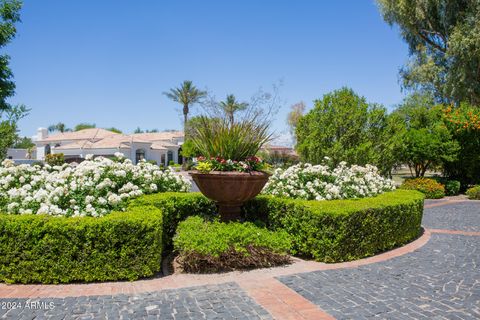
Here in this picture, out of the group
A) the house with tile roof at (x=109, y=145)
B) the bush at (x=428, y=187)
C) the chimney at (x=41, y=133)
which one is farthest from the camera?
the chimney at (x=41, y=133)

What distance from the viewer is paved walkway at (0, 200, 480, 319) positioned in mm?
3891

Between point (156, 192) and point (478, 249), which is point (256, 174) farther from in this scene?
point (478, 249)

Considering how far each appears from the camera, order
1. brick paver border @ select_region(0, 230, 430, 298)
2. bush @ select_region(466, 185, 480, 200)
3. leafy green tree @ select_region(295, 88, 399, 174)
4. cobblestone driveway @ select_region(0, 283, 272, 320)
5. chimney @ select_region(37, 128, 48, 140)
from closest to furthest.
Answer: cobblestone driveway @ select_region(0, 283, 272, 320) < brick paver border @ select_region(0, 230, 430, 298) < leafy green tree @ select_region(295, 88, 399, 174) < bush @ select_region(466, 185, 480, 200) < chimney @ select_region(37, 128, 48, 140)

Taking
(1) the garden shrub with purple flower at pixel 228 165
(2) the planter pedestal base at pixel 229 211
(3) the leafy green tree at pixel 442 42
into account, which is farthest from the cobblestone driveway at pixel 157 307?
(3) the leafy green tree at pixel 442 42

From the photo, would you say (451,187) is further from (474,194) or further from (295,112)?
(295,112)

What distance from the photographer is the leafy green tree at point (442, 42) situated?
18.4 meters

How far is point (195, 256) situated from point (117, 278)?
43.2 inches

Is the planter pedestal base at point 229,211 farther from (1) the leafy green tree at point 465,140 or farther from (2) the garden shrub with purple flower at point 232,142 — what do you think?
(1) the leafy green tree at point 465,140

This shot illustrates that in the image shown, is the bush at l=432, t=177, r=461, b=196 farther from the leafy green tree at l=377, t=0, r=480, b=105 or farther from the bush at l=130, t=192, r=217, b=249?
the bush at l=130, t=192, r=217, b=249

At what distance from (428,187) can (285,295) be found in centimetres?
1405

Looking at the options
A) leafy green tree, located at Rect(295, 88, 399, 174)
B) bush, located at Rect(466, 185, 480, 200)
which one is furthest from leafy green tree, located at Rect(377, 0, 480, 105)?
leafy green tree, located at Rect(295, 88, 399, 174)

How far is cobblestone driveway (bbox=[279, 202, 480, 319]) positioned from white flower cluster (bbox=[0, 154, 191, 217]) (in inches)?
129

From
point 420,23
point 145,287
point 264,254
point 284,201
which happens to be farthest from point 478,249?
point 420,23

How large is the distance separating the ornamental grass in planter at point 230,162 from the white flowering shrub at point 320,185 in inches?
46.7
